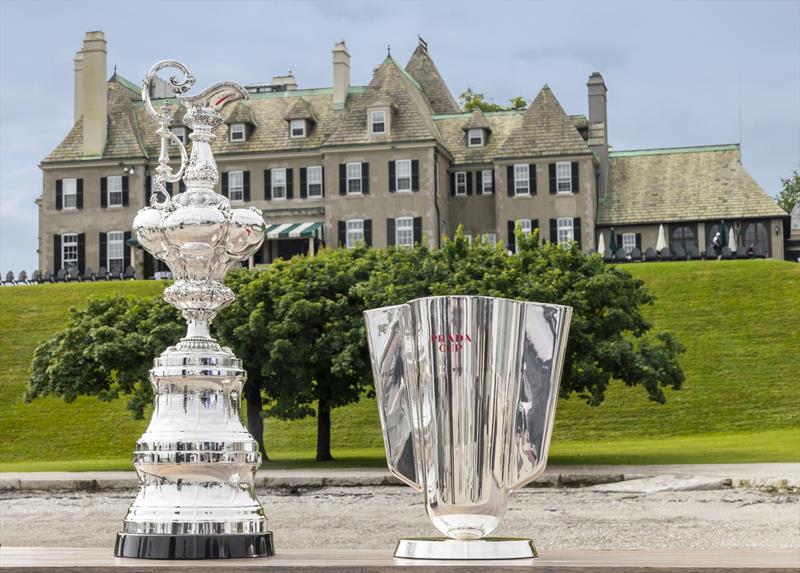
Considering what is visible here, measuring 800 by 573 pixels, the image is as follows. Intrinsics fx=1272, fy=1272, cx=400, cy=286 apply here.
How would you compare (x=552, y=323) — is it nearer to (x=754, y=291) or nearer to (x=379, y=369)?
(x=379, y=369)

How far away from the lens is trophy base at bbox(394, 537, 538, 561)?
5.67 meters

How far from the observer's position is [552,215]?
2635 inches

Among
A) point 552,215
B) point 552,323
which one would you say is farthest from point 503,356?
point 552,215

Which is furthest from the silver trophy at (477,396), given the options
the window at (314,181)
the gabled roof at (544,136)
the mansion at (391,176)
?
the window at (314,181)

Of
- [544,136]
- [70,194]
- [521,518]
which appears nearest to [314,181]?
[544,136]

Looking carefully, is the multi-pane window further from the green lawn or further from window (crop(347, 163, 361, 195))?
the green lawn

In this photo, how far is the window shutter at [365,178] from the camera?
220ft

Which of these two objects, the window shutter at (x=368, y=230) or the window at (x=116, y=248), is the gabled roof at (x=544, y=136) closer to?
the window shutter at (x=368, y=230)

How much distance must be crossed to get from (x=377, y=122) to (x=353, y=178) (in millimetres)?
3243

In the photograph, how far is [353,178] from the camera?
221ft

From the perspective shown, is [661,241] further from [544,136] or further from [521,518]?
[521,518]

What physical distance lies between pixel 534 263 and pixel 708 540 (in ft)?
50.9

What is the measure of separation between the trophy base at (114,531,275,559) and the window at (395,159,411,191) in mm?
60244

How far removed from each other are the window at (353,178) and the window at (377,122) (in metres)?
2.01
